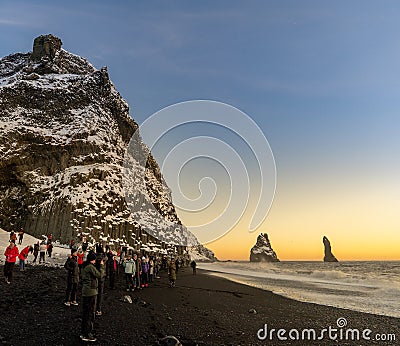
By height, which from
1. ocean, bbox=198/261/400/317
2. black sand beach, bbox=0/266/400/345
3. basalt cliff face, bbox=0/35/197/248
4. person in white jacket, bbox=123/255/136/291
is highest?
basalt cliff face, bbox=0/35/197/248

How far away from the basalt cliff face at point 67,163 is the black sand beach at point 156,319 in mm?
33108

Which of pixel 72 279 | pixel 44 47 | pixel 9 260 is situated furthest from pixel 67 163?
pixel 44 47

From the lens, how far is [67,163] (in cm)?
5919

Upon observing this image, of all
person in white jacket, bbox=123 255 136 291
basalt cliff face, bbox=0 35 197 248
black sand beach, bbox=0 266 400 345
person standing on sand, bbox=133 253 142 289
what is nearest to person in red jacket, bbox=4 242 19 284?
black sand beach, bbox=0 266 400 345

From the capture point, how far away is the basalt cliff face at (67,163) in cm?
5234

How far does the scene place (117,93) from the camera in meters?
89.5

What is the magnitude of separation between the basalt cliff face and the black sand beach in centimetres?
3311

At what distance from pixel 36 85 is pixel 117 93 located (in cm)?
2231

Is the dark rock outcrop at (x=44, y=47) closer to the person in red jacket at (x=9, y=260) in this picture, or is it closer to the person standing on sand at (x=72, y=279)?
the person in red jacket at (x=9, y=260)

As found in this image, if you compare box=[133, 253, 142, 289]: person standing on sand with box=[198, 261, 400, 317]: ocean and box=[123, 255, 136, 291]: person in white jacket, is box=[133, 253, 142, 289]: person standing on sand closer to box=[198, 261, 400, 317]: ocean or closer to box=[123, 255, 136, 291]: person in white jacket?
box=[123, 255, 136, 291]: person in white jacket

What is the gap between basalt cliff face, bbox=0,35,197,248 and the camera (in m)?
52.3

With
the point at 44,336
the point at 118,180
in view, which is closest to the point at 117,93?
the point at 118,180

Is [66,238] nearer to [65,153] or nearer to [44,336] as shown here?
[65,153]

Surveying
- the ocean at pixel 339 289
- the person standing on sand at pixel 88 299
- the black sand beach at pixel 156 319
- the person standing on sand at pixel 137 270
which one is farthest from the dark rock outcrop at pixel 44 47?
the person standing on sand at pixel 88 299
